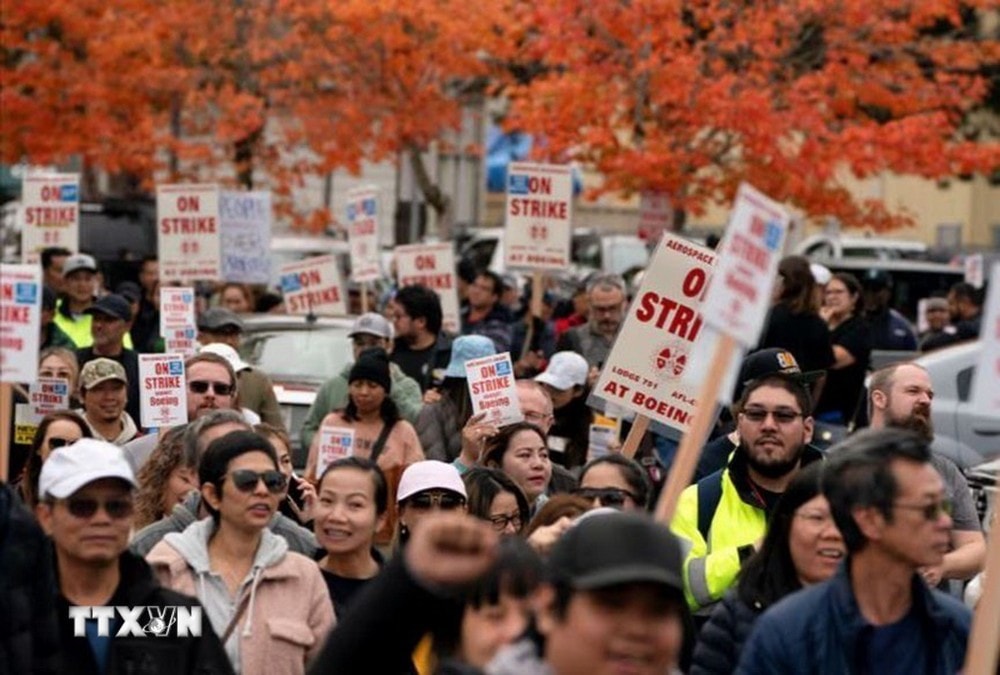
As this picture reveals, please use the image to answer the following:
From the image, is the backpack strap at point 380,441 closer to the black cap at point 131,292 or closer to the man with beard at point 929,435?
the man with beard at point 929,435

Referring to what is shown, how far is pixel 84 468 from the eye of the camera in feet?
22.6

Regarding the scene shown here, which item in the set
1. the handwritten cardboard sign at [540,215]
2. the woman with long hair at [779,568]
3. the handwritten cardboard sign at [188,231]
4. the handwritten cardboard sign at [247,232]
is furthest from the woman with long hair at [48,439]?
the handwritten cardboard sign at [247,232]

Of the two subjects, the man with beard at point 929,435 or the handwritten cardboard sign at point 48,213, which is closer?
the man with beard at point 929,435

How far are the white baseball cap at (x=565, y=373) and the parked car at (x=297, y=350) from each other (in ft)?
10.9

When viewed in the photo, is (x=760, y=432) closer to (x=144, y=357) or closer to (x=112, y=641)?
(x=112, y=641)

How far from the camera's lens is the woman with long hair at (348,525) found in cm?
847

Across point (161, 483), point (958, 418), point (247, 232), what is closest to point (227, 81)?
point (247, 232)

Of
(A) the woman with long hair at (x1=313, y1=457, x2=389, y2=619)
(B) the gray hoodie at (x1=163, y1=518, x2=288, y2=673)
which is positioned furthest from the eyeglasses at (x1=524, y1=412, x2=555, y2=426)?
(B) the gray hoodie at (x1=163, y1=518, x2=288, y2=673)

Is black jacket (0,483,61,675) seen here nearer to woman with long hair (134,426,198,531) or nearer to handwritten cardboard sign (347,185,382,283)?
woman with long hair (134,426,198,531)

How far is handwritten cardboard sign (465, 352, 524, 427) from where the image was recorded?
Answer: 1228 cm

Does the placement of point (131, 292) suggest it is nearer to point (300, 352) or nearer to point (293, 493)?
point (300, 352)

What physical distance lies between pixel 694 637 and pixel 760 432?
1095 millimetres

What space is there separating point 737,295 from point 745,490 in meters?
2.86

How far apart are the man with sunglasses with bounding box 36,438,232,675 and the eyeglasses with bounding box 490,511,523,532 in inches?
86.8
